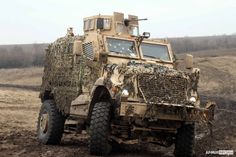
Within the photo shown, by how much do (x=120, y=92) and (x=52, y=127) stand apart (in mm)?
3829

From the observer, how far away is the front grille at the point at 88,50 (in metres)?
15.4

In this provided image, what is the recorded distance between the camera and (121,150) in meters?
14.7

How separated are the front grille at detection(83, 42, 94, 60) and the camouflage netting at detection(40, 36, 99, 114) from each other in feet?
0.39

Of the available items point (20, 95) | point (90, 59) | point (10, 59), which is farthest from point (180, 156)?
point (10, 59)

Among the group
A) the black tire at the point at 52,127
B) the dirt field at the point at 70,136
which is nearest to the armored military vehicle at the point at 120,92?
the black tire at the point at 52,127

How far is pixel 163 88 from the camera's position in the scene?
13.4 metres

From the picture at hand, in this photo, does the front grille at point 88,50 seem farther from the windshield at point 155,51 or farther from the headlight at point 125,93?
the headlight at point 125,93

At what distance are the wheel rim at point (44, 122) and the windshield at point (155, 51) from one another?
3271 millimetres

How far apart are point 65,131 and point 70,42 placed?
231 centimetres

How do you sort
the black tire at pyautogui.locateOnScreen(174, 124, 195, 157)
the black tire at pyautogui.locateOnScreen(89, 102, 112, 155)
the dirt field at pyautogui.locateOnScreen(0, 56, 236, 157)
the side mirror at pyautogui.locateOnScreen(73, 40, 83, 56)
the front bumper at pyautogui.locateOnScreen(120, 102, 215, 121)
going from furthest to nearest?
the side mirror at pyautogui.locateOnScreen(73, 40, 83, 56)
the dirt field at pyautogui.locateOnScreen(0, 56, 236, 157)
the black tire at pyautogui.locateOnScreen(174, 124, 195, 157)
the black tire at pyautogui.locateOnScreen(89, 102, 112, 155)
the front bumper at pyautogui.locateOnScreen(120, 102, 215, 121)

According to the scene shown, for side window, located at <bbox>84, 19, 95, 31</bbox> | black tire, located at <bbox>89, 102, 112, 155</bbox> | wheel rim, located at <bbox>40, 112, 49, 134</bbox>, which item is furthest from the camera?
wheel rim, located at <bbox>40, 112, 49, 134</bbox>

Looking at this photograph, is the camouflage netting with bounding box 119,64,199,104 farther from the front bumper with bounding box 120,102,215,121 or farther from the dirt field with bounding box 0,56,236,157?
the dirt field with bounding box 0,56,236,157

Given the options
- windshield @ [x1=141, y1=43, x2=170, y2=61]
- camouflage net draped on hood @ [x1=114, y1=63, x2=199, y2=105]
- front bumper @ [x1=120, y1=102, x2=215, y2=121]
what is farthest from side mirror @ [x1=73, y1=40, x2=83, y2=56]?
front bumper @ [x1=120, y1=102, x2=215, y2=121]

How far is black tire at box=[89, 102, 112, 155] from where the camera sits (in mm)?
13047
